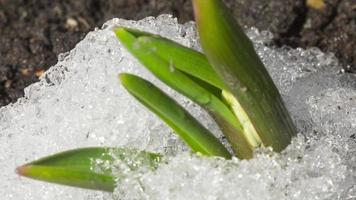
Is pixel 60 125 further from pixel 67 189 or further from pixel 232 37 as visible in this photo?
pixel 232 37

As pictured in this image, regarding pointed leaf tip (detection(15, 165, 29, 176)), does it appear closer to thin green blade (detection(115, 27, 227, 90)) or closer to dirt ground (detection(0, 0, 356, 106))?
thin green blade (detection(115, 27, 227, 90))

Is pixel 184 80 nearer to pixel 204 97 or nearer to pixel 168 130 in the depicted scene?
pixel 204 97

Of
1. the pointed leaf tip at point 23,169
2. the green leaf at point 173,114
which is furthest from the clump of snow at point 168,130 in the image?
the pointed leaf tip at point 23,169

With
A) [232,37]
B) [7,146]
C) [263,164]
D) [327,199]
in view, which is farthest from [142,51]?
[7,146]

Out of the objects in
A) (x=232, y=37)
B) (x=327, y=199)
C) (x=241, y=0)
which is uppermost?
(x=241, y=0)

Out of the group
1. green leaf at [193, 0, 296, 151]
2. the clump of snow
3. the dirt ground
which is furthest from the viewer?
the dirt ground

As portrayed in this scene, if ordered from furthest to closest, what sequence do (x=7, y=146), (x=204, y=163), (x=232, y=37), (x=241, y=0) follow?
(x=241, y=0) → (x=7, y=146) → (x=204, y=163) → (x=232, y=37)

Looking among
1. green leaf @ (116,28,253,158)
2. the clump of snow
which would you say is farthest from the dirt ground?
green leaf @ (116,28,253,158)
